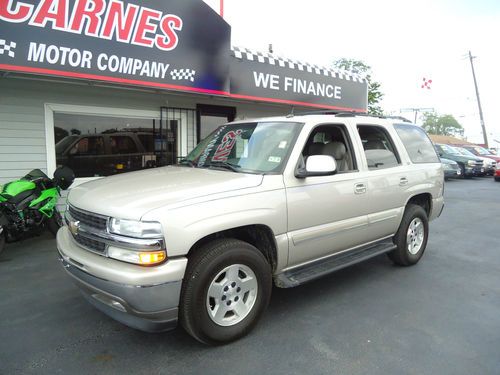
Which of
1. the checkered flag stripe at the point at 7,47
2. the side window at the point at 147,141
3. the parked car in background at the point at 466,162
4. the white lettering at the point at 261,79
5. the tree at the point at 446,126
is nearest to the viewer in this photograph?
the checkered flag stripe at the point at 7,47

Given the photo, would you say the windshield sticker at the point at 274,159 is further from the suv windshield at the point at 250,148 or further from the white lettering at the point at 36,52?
the white lettering at the point at 36,52

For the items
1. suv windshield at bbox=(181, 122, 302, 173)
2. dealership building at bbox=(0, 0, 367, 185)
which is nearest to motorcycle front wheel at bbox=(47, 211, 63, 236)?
dealership building at bbox=(0, 0, 367, 185)

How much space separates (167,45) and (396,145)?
168 inches

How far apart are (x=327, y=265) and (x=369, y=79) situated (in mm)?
19658

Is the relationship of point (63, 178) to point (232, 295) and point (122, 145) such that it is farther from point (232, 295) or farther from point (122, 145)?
point (232, 295)

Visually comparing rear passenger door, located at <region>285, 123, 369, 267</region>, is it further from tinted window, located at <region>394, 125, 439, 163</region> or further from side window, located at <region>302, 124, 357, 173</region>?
tinted window, located at <region>394, 125, 439, 163</region>

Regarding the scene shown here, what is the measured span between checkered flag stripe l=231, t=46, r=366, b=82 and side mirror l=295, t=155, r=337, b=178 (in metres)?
4.96

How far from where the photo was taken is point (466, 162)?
1766 cm

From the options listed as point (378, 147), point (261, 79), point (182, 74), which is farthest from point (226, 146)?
point (261, 79)

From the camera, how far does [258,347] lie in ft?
9.76

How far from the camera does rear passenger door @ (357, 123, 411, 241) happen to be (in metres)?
4.15

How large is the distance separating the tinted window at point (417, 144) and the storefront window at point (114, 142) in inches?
196

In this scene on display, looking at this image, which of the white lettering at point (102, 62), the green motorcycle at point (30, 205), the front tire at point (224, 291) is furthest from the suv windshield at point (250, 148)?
the green motorcycle at point (30, 205)

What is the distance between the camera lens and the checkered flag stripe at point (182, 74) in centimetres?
658
